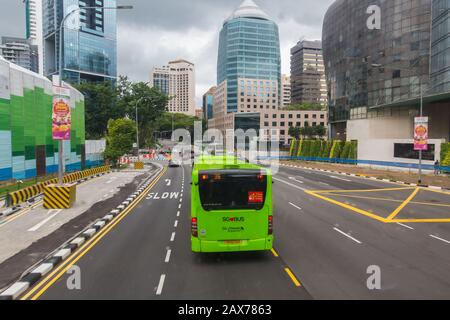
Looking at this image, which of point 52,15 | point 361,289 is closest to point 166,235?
point 361,289

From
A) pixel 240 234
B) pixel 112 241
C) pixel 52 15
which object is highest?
pixel 52 15

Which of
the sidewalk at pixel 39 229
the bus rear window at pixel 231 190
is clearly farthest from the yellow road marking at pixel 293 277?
the sidewalk at pixel 39 229

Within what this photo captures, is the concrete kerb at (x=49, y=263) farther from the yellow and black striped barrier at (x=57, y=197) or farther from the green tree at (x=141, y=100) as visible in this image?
the green tree at (x=141, y=100)

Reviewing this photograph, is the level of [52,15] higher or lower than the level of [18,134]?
higher

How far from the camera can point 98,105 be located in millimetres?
78250

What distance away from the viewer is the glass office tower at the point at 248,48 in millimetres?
157375

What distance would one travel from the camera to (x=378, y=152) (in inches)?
1914

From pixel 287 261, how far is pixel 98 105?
246ft

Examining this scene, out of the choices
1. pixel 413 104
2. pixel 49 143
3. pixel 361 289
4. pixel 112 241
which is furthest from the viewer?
pixel 413 104

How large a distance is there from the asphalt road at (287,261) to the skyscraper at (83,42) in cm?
13834

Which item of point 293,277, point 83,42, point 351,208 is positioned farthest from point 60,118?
point 83,42

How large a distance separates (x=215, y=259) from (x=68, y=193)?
12468 millimetres

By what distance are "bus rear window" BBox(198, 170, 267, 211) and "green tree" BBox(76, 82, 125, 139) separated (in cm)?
7174

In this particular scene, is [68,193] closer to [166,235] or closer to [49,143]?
[166,235]
